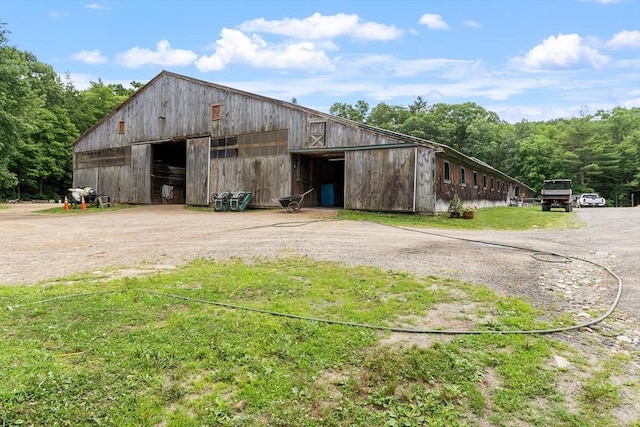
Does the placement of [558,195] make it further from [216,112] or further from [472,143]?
[472,143]

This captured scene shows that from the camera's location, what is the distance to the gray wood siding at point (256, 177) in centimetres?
1864

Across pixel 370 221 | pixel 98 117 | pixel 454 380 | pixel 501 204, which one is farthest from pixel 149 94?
pixel 98 117

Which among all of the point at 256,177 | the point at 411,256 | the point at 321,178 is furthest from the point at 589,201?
the point at 411,256

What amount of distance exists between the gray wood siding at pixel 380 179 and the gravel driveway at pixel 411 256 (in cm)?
409

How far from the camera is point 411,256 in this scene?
7277mm

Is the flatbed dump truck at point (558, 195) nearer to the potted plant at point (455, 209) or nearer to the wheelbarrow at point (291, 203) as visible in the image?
the potted plant at point (455, 209)

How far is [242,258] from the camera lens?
6.98 meters

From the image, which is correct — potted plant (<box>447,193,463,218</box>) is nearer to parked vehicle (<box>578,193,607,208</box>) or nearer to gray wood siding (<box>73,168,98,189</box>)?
gray wood siding (<box>73,168,98,189</box>)

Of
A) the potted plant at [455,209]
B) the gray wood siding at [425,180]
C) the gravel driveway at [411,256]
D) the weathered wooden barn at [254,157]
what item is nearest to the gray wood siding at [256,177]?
the weathered wooden barn at [254,157]

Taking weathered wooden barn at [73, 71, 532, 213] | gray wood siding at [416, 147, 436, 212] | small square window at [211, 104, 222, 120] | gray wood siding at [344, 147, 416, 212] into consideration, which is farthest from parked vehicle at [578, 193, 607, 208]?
small square window at [211, 104, 222, 120]

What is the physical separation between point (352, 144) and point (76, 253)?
11561mm

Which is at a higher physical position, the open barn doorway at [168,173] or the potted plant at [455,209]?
the open barn doorway at [168,173]

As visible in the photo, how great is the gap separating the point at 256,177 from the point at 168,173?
847 cm

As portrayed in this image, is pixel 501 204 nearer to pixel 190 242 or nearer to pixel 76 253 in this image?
pixel 190 242
